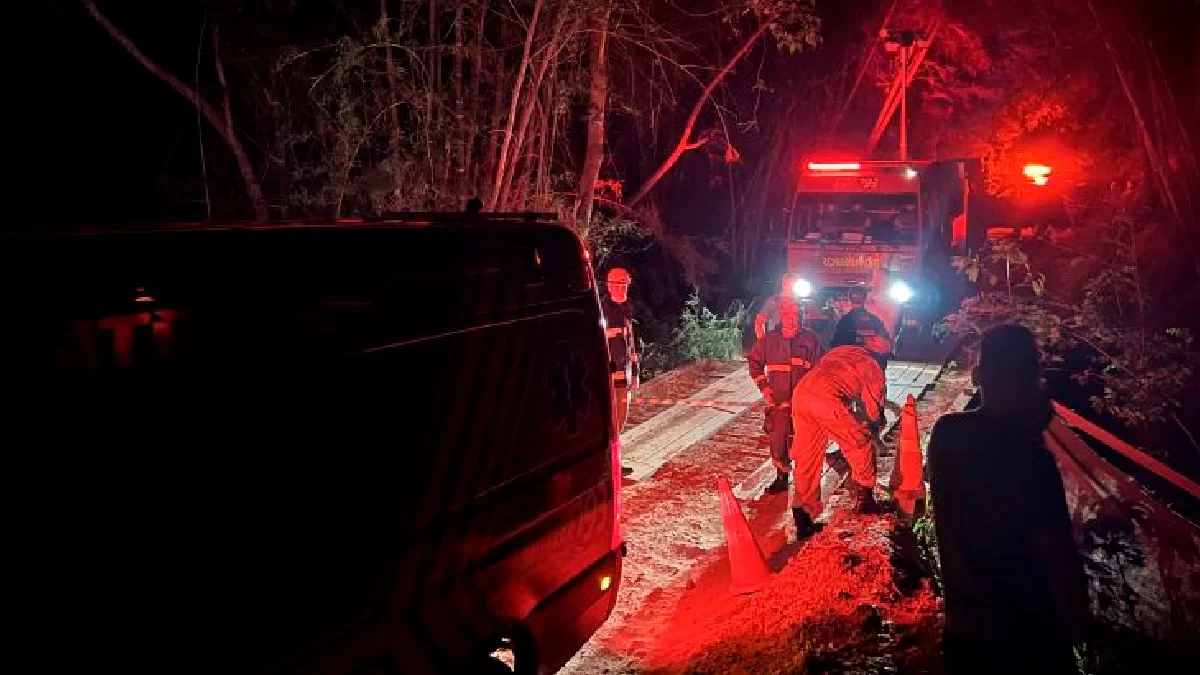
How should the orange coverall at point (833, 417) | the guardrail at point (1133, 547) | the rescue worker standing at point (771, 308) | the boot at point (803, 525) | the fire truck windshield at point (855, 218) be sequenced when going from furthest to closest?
the fire truck windshield at point (855, 218) < the rescue worker standing at point (771, 308) < the boot at point (803, 525) < the orange coverall at point (833, 417) < the guardrail at point (1133, 547)

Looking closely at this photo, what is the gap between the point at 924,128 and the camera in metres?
24.0


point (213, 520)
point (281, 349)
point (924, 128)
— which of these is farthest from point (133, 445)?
point (924, 128)

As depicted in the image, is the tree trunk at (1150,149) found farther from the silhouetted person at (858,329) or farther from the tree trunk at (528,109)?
the tree trunk at (528,109)

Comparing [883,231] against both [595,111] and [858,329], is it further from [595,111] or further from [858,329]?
[858,329]

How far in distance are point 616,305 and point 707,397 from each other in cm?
399

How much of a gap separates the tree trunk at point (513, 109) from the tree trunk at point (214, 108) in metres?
2.93

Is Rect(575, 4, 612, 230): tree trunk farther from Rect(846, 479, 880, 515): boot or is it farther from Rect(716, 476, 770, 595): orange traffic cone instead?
Rect(716, 476, 770, 595): orange traffic cone

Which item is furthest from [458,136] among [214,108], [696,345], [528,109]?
[696,345]

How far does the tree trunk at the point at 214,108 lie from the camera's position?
33.3 feet

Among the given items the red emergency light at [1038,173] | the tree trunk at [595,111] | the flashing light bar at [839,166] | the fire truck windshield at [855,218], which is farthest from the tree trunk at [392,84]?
the red emergency light at [1038,173]

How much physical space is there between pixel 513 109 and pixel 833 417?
5971mm

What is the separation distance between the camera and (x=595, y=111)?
1152cm

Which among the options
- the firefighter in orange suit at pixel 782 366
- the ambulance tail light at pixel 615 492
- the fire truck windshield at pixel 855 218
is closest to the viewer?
the ambulance tail light at pixel 615 492

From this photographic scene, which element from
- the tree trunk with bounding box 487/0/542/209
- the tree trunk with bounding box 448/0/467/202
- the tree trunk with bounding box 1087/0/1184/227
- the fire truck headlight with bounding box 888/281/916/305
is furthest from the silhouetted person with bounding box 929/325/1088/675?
the fire truck headlight with bounding box 888/281/916/305
